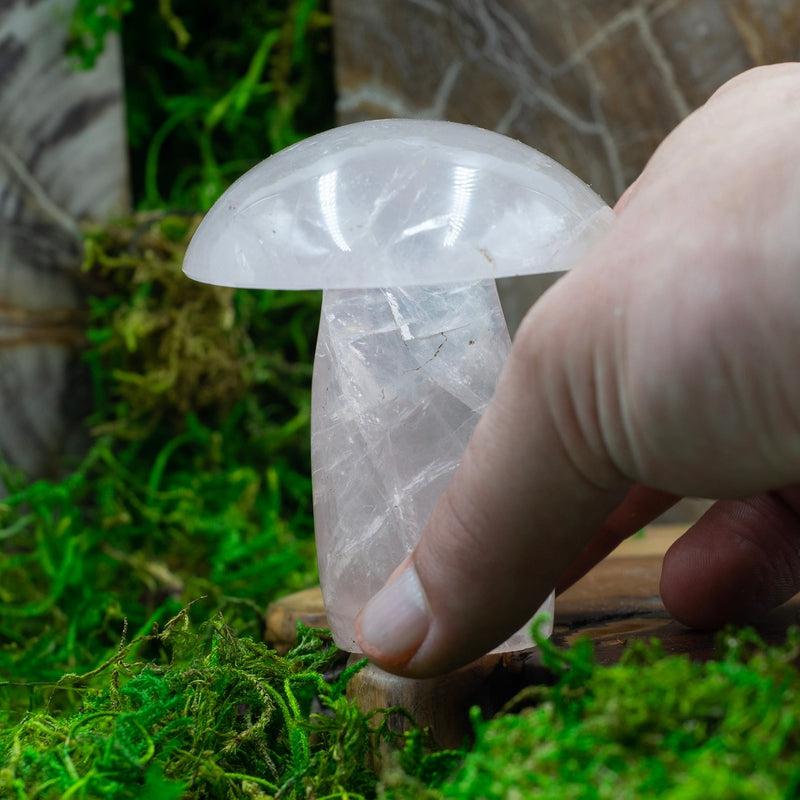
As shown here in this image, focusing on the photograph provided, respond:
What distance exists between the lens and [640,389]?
537 millimetres

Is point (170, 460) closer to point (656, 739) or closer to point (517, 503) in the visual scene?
point (517, 503)

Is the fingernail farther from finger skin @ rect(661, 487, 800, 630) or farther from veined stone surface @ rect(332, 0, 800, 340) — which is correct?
veined stone surface @ rect(332, 0, 800, 340)

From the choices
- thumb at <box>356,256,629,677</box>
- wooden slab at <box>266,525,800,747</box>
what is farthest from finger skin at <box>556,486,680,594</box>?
thumb at <box>356,256,629,677</box>

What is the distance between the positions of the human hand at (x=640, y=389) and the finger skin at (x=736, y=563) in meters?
0.21

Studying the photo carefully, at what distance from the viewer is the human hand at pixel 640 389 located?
516mm

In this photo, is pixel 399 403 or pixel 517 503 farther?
pixel 399 403

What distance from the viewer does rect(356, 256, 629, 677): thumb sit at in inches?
21.8

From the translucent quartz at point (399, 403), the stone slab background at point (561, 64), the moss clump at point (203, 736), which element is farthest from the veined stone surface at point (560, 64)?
the moss clump at point (203, 736)

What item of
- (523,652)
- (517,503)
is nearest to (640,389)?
(517,503)

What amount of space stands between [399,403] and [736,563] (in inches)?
12.1

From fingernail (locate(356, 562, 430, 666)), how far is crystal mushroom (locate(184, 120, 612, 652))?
10cm

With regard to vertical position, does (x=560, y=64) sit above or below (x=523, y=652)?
above

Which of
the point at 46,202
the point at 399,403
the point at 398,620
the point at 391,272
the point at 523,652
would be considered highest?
the point at 46,202

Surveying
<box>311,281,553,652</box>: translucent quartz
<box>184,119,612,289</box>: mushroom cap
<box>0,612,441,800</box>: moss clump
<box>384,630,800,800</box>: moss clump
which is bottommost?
<box>0,612,441,800</box>: moss clump
